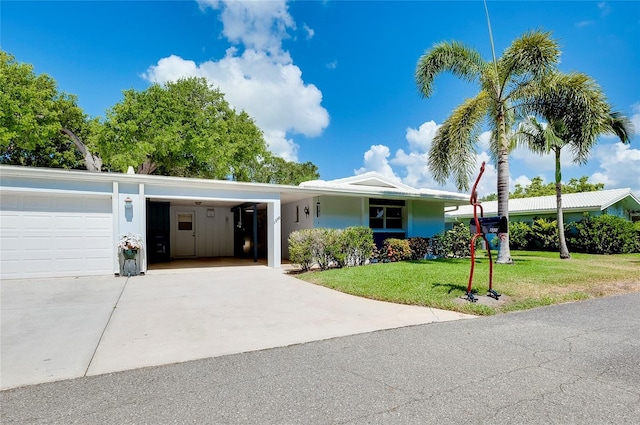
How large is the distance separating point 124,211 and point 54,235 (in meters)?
1.87

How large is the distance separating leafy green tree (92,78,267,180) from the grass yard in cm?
1643

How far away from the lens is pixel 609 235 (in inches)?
684

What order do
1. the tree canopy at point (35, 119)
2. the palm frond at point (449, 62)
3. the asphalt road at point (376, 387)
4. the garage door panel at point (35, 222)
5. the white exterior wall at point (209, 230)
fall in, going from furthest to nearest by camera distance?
the tree canopy at point (35, 119) < the white exterior wall at point (209, 230) < the palm frond at point (449, 62) < the garage door panel at point (35, 222) < the asphalt road at point (376, 387)

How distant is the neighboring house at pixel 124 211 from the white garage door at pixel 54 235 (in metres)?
0.02

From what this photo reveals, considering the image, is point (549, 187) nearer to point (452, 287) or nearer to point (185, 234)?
point (452, 287)

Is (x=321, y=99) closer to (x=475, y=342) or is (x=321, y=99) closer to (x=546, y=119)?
(x=546, y=119)

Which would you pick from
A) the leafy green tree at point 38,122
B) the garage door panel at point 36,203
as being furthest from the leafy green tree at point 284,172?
the garage door panel at point 36,203

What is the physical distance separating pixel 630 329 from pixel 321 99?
18.8 meters

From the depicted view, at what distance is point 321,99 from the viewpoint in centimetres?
2091

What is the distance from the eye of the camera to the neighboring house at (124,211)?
355 inches

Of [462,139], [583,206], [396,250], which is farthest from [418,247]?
[583,206]

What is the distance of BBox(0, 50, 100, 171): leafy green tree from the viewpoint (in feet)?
64.0

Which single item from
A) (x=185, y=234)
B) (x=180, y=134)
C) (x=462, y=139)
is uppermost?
(x=180, y=134)

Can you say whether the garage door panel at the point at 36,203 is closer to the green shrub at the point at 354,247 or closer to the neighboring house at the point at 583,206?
the green shrub at the point at 354,247
